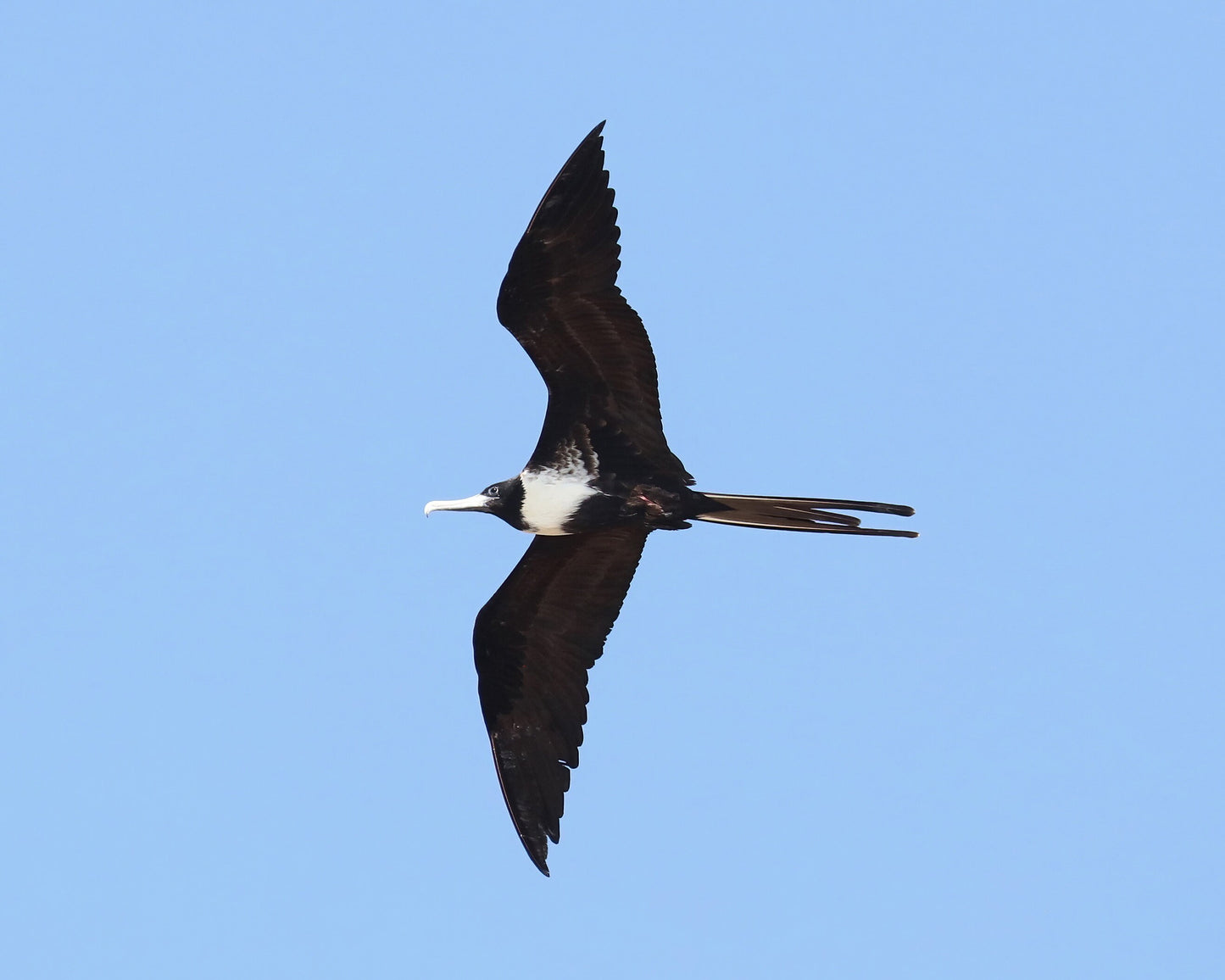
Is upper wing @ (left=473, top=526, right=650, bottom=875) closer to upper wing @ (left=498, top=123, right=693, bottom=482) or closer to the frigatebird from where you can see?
the frigatebird

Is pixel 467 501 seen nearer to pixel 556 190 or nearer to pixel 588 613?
pixel 588 613

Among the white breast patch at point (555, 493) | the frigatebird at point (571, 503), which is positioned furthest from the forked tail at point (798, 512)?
the white breast patch at point (555, 493)

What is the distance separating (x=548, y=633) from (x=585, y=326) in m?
1.73

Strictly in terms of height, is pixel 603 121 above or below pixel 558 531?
above

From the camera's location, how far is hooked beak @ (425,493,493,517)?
349 inches

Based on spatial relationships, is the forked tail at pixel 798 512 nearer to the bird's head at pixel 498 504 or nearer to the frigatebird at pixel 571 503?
the frigatebird at pixel 571 503

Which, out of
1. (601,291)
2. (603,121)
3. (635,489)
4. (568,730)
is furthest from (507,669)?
(603,121)

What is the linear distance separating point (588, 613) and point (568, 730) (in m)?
0.60

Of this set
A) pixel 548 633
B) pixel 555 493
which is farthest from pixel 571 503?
pixel 548 633

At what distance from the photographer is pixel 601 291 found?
26.9ft

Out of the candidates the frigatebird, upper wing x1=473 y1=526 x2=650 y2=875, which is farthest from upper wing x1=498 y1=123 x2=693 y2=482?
upper wing x1=473 y1=526 x2=650 y2=875

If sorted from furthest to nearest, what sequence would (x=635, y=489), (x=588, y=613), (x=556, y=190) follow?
(x=588, y=613) < (x=635, y=489) < (x=556, y=190)

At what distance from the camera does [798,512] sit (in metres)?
8.30

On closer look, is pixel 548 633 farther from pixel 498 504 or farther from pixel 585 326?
pixel 585 326
